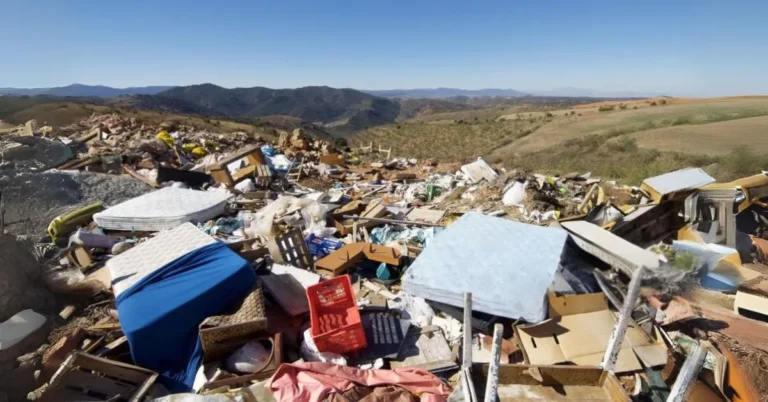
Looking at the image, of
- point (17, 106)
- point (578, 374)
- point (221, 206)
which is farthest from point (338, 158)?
point (17, 106)

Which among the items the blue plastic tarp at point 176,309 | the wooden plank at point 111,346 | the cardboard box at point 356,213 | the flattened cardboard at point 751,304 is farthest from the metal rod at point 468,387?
the cardboard box at point 356,213

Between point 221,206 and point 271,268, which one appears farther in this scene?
point 221,206

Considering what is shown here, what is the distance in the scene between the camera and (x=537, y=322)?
3881 millimetres

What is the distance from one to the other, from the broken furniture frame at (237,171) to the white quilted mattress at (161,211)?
1876 millimetres

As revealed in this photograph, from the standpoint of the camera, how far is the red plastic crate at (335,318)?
3.61m

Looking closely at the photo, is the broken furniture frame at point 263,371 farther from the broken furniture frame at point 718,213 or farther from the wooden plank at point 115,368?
the broken furniture frame at point 718,213

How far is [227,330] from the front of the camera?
11.3 ft

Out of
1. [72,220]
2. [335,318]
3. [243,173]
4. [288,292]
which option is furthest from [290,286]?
[243,173]

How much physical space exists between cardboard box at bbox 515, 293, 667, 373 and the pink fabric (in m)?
1.04

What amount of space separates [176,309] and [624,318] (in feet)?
11.3

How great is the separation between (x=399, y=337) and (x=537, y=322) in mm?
1362

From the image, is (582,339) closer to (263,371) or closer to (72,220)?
(263,371)

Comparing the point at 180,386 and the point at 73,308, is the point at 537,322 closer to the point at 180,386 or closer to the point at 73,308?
the point at 180,386

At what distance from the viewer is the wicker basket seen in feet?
11.2
